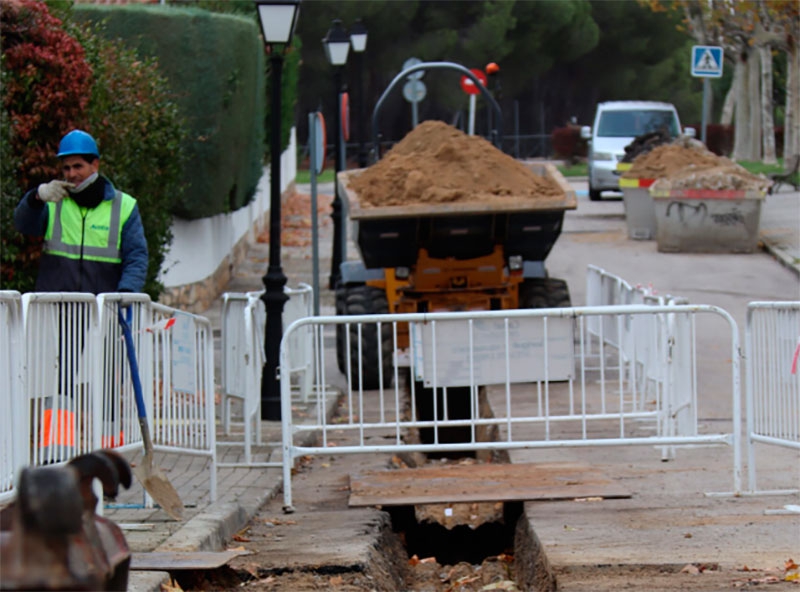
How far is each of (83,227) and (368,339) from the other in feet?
17.7

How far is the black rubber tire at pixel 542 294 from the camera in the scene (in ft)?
43.7

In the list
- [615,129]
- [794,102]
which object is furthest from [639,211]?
[794,102]

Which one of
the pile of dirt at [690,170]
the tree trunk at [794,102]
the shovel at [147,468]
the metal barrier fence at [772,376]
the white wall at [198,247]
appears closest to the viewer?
the shovel at [147,468]

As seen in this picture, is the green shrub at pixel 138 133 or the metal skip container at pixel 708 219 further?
the metal skip container at pixel 708 219

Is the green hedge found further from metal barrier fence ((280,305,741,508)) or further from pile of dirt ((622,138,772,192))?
→ pile of dirt ((622,138,772,192))

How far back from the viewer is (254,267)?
22.6m

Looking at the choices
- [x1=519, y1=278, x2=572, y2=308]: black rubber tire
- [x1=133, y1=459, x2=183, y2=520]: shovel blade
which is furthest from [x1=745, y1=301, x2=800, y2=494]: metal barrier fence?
[x1=519, y1=278, x2=572, y2=308]: black rubber tire

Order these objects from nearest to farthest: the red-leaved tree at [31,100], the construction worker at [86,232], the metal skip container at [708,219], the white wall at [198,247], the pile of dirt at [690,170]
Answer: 1. the construction worker at [86,232]
2. the red-leaved tree at [31,100]
3. the white wall at [198,247]
4. the pile of dirt at [690,170]
5. the metal skip container at [708,219]

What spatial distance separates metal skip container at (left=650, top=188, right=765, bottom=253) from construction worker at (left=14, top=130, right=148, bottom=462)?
15.6 metres

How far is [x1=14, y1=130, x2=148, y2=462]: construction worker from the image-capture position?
743cm

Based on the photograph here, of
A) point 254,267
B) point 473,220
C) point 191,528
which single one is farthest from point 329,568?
point 254,267

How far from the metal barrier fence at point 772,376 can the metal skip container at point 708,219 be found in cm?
1420

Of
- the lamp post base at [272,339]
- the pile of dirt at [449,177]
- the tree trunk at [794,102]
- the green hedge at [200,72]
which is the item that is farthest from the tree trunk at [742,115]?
the lamp post base at [272,339]

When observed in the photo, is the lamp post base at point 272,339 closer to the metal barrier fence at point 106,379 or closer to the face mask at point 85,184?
the metal barrier fence at point 106,379
